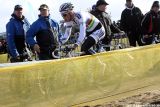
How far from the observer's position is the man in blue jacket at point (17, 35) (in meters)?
11.4

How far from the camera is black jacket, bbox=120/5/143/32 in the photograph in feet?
43.8

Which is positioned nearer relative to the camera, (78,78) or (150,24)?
(78,78)

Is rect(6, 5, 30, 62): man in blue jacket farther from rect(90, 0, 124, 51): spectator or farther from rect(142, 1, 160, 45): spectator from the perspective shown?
rect(142, 1, 160, 45): spectator

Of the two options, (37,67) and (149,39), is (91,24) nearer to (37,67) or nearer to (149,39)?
(37,67)

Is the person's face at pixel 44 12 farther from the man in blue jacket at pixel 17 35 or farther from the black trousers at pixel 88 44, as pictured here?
the black trousers at pixel 88 44

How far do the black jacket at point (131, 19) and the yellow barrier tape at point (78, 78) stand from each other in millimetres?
2788

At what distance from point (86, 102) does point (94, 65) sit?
2.60ft

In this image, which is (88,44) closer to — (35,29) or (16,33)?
(35,29)

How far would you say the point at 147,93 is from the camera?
10055 mm

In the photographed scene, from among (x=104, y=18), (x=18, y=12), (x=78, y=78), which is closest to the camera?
(x=78, y=78)

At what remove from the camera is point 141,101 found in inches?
353

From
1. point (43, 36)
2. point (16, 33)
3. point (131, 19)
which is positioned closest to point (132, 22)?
point (131, 19)

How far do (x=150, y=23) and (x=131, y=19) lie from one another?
0.57 m

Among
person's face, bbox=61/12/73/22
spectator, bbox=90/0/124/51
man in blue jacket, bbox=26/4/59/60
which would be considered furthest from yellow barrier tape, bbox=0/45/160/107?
man in blue jacket, bbox=26/4/59/60
